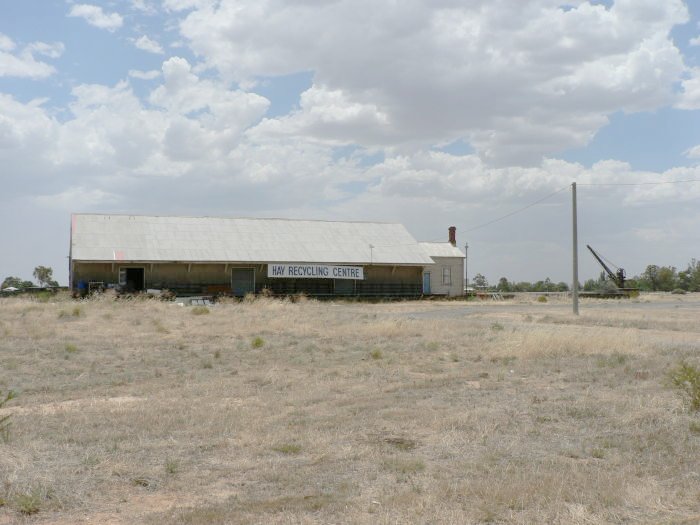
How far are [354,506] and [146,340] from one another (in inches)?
573

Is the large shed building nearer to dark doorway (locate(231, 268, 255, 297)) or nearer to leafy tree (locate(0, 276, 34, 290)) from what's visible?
dark doorway (locate(231, 268, 255, 297))

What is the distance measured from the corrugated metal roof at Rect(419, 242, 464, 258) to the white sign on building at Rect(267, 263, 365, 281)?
377 inches

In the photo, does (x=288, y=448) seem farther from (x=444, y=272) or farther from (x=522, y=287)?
(x=522, y=287)

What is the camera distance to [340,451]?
25.1 ft

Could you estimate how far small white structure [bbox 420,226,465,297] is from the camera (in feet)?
173

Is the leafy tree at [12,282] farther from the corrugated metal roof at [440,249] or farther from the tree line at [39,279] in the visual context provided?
the corrugated metal roof at [440,249]

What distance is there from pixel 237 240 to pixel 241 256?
2605 millimetres

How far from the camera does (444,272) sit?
53.3 metres

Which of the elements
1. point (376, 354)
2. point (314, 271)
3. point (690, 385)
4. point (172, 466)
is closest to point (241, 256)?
point (314, 271)

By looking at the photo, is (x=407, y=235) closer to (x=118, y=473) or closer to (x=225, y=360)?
(x=225, y=360)

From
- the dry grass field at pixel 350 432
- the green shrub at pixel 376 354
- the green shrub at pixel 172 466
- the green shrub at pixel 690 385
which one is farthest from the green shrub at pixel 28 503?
the green shrub at pixel 376 354

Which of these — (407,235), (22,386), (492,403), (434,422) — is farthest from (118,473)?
(407,235)

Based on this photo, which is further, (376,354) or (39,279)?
(39,279)

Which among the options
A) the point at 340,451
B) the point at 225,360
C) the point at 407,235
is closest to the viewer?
the point at 340,451
